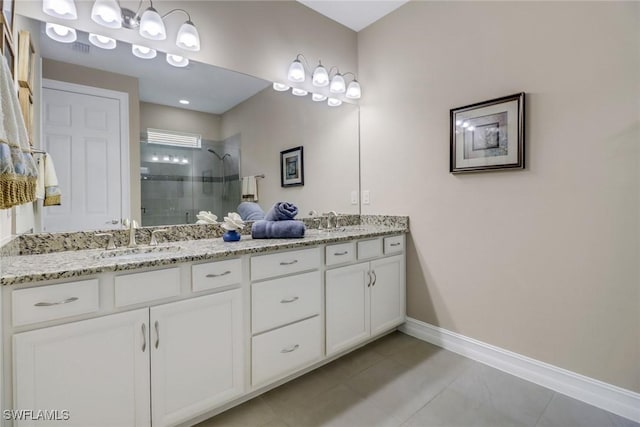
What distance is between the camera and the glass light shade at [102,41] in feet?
5.31

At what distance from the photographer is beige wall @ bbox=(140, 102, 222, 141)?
182 cm

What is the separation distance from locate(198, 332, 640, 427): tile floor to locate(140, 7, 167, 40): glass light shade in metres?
2.10

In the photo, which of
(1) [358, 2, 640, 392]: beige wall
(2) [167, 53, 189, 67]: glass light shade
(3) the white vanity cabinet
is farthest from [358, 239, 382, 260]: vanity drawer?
(2) [167, 53, 189, 67]: glass light shade

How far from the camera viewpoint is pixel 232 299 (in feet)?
5.02

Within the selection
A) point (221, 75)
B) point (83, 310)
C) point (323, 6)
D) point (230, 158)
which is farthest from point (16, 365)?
point (323, 6)

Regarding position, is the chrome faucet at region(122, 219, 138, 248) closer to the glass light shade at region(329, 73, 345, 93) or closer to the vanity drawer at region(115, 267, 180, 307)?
the vanity drawer at region(115, 267, 180, 307)

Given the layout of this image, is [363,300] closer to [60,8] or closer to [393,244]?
[393,244]

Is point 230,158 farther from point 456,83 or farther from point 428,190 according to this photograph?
point 456,83

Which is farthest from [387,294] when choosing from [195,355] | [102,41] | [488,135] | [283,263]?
[102,41]

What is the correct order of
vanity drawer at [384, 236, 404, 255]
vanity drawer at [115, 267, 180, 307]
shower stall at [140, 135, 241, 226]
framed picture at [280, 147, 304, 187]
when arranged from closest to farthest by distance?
vanity drawer at [115, 267, 180, 307], shower stall at [140, 135, 241, 226], vanity drawer at [384, 236, 404, 255], framed picture at [280, 147, 304, 187]

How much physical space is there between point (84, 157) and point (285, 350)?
148 centimetres

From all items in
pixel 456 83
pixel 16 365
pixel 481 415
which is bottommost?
pixel 481 415

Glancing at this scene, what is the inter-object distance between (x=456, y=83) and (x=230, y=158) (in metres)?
1.68

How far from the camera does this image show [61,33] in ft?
5.04
